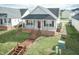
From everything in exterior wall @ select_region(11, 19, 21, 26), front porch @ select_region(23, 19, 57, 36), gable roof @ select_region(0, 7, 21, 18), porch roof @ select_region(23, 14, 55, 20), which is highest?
gable roof @ select_region(0, 7, 21, 18)

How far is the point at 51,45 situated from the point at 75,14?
391mm

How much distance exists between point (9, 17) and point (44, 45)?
45 cm

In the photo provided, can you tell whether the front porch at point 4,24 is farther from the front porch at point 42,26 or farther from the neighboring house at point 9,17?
the front porch at point 42,26

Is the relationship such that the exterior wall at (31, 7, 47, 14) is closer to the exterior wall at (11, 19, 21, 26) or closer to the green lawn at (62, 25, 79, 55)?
the exterior wall at (11, 19, 21, 26)

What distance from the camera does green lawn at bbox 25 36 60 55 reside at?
10.7 ft

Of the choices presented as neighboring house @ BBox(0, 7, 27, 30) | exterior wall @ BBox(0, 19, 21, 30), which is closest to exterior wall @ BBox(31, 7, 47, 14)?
neighboring house @ BBox(0, 7, 27, 30)

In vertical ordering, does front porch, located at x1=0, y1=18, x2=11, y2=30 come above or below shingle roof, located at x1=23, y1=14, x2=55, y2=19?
below

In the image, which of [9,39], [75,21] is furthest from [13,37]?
[75,21]

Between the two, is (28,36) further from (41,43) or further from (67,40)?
(67,40)

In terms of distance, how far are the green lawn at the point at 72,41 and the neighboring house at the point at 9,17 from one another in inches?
19.7

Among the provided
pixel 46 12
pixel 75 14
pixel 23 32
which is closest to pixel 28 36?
pixel 23 32

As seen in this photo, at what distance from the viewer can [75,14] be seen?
127 inches

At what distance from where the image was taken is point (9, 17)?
3264 millimetres

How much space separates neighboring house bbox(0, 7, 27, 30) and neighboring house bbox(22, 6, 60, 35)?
7 cm
